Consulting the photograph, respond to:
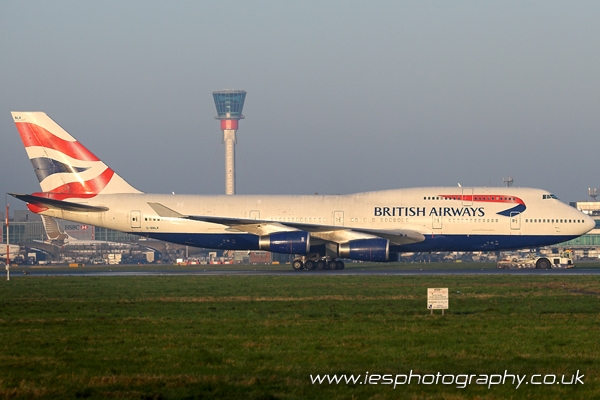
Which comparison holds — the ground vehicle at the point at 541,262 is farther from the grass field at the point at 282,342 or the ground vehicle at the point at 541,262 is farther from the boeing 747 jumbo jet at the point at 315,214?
the grass field at the point at 282,342

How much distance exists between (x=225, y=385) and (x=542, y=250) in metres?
72.4

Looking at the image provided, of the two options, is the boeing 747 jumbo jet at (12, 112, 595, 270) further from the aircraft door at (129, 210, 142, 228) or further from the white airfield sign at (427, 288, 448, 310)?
the white airfield sign at (427, 288, 448, 310)

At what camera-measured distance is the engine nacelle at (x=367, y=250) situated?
43.6m

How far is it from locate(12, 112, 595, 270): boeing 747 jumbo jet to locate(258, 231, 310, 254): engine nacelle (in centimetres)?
44

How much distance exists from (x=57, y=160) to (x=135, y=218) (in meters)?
5.81

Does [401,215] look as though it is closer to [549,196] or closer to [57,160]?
[549,196]

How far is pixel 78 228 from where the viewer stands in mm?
141625

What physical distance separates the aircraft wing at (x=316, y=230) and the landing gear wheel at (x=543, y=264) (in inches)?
311

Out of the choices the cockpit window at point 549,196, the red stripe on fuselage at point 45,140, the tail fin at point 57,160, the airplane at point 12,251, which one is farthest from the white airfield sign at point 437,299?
the airplane at point 12,251

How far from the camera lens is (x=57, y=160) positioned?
47844 millimetres

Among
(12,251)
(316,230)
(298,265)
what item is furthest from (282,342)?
(12,251)

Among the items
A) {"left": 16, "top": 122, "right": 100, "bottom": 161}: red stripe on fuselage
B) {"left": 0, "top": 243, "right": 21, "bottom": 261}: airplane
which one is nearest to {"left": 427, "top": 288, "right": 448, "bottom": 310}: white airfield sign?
{"left": 16, "top": 122, "right": 100, "bottom": 161}: red stripe on fuselage

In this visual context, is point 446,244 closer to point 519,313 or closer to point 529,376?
point 519,313

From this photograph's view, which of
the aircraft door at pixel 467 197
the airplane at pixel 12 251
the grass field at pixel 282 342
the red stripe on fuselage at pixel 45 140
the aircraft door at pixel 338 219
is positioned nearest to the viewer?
the grass field at pixel 282 342
